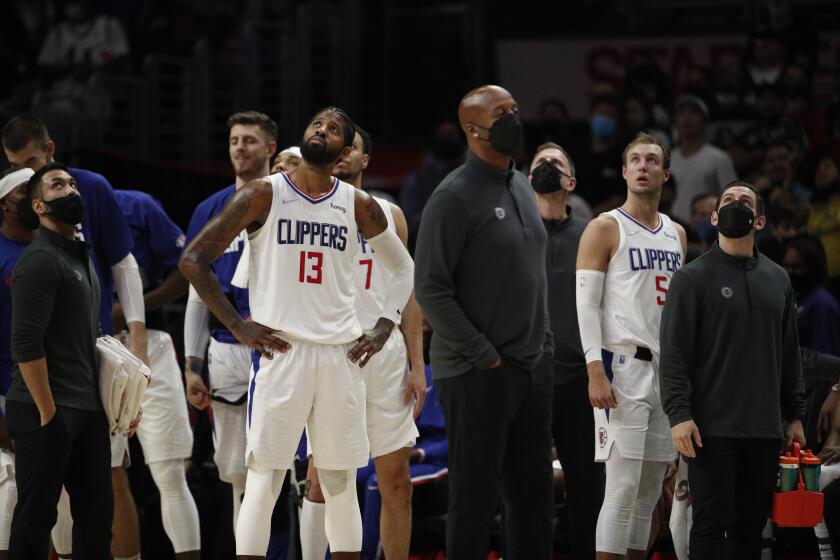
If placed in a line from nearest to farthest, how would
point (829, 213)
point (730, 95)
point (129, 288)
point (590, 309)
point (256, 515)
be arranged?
point (256, 515), point (590, 309), point (129, 288), point (829, 213), point (730, 95)

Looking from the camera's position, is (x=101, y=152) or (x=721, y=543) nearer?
(x=721, y=543)

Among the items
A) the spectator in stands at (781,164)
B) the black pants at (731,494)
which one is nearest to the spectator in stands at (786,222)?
the spectator in stands at (781,164)

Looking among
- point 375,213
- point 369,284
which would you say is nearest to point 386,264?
point 375,213

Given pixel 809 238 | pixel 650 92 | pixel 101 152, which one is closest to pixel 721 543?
pixel 809 238

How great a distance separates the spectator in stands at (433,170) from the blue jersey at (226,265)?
3.58 m

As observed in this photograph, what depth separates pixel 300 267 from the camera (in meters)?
5.58

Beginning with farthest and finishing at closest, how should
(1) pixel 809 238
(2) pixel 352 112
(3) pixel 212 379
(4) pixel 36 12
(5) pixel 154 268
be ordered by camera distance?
(4) pixel 36 12 < (2) pixel 352 112 < (1) pixel 809 238 < (5) pixel 154 268 < (3) pixel 212 379

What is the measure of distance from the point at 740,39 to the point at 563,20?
1973mm

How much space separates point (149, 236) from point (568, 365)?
238 centimetres

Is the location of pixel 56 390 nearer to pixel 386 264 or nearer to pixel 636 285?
pixel 386 264

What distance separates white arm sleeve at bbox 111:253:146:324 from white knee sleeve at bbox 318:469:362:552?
151 cm

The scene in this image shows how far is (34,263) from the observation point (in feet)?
18.9

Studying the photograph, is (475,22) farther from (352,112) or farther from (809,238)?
(809,238)

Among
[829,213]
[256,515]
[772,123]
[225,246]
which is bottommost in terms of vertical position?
[256,515]
